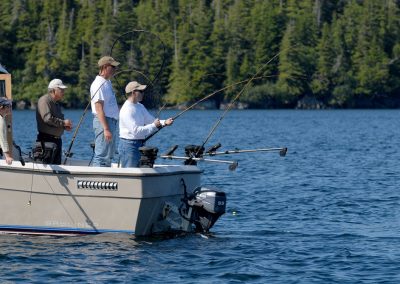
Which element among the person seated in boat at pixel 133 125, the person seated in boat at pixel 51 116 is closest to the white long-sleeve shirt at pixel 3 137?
the person seated in boat at pixel 51 116

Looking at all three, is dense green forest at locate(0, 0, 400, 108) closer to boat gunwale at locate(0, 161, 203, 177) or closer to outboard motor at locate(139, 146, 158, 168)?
outboard motor at locate(139, 146, 158, 168)

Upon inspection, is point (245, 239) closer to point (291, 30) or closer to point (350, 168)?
point (350, 168)

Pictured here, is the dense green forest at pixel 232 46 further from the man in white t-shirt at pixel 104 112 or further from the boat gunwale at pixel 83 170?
the boat gunwale at pixel 83 170

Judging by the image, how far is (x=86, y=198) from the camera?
552 inches

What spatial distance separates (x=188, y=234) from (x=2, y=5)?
125m

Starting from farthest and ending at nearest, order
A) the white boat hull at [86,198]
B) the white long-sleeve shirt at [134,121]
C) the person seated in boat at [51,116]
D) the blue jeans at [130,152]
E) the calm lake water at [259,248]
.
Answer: the blue jeans at [130,152] → the white long-sleeve shirt at [134,121] → the person seated in boat at [51,116] → the white boat hull at [86,198] → the calm lake water at [259,248]

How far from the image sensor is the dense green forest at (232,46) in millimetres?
121125

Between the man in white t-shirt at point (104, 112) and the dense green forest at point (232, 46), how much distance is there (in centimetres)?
9786

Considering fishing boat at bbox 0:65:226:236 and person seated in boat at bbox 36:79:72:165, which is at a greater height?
person seated in boat at bbox 36:79:72:165

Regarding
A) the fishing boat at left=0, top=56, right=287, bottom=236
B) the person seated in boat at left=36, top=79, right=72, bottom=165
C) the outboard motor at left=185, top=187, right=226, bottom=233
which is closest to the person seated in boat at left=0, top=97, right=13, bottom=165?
the fishing boat at left=0, top=56, right=287, bottom=236

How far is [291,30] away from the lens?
128000mm

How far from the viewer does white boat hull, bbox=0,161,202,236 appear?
13891 millimetres

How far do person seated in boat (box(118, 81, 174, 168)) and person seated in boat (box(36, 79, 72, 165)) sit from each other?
30.2 inches

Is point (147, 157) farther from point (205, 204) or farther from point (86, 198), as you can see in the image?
point (205, 204)
